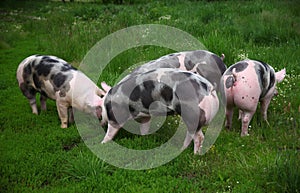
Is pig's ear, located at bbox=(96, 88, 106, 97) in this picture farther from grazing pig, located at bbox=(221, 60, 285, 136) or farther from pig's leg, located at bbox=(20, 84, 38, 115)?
grazing pig, located at bbox=(221, 60, 285, 136)

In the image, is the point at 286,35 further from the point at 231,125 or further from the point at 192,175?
the point at 192,175

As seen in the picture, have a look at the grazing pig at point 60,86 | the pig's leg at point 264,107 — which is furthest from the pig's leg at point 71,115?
the pig's leg at point 264,107

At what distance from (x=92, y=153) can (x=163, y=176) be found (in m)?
1.00

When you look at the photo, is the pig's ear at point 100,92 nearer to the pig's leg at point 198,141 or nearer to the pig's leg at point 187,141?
the pig's leg at point 187,141

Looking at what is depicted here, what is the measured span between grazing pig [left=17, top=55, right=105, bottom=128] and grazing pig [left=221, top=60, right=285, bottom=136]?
1729mm

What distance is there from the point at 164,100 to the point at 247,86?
1058 millimetres

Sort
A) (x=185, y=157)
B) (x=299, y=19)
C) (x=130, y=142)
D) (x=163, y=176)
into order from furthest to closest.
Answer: (x=299, y=19) → (x=130, y=142) → (x=185, y=157) → (x=163, y=176)

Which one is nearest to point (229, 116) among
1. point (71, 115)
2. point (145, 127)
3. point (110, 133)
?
point (145, 127)

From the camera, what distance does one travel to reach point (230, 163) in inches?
178

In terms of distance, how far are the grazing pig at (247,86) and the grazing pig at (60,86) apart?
173cm

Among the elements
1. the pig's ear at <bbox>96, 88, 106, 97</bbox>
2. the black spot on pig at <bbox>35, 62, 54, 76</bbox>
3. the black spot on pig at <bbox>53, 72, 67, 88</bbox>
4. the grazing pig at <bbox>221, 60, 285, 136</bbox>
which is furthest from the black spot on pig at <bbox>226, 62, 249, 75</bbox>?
the black spot on pig at <bbox>35, 62, 54, 76</bbox>

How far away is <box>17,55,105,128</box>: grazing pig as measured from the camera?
571 centimetres

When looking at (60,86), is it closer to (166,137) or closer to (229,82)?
(166,137)

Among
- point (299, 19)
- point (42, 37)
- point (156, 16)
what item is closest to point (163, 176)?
point (299, 19)
